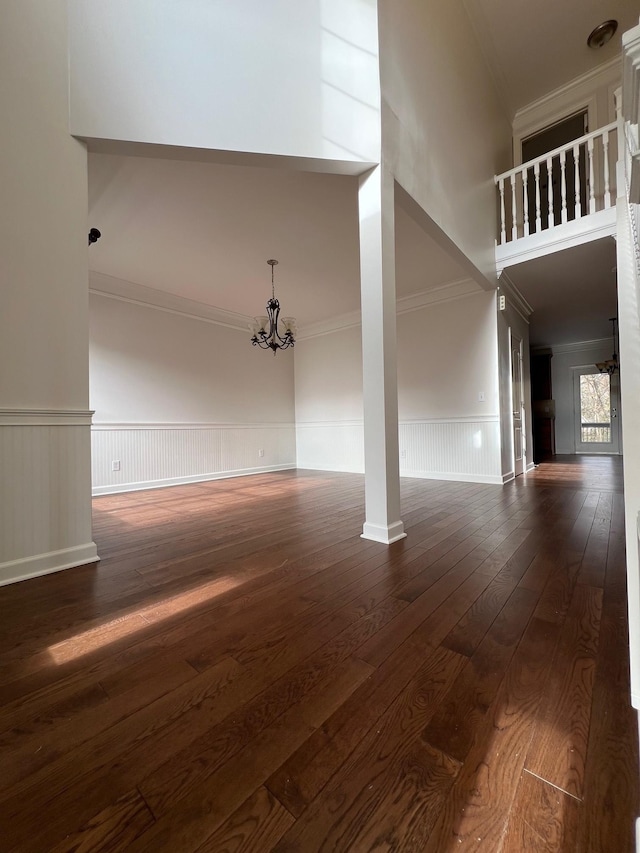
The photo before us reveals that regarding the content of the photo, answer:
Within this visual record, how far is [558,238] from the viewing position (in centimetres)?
369

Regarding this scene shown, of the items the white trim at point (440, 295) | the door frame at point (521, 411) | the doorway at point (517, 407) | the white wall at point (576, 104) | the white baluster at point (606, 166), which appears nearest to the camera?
the white baluster at point (606, 166)

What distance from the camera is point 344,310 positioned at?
5730 mm

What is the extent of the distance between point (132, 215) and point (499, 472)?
15.5 ft

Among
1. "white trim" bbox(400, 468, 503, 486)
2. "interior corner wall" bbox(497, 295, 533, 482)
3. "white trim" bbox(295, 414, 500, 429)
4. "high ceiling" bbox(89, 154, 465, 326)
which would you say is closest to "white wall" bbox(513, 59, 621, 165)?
"interior corner wall" bbox(497, 295, 533, 482)

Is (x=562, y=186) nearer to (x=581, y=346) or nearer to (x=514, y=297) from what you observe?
(x=514, y=297)

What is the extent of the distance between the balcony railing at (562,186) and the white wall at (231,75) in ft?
8.48

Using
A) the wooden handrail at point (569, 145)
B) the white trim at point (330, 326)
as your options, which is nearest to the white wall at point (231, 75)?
the wooden handrail at point (569, 145)

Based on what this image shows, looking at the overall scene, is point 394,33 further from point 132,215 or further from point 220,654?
point 220,654

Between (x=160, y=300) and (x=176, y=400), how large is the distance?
Answer: 1387 millimetres

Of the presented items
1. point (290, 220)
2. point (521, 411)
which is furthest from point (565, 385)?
point (290, 220)

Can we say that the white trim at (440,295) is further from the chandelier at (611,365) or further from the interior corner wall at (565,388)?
the interior corner wall at (565,388)

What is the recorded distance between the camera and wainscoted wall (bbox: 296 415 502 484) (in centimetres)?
440

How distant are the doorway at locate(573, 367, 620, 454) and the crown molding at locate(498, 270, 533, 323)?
3.54 meters

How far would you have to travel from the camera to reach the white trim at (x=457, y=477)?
4.31 metres
